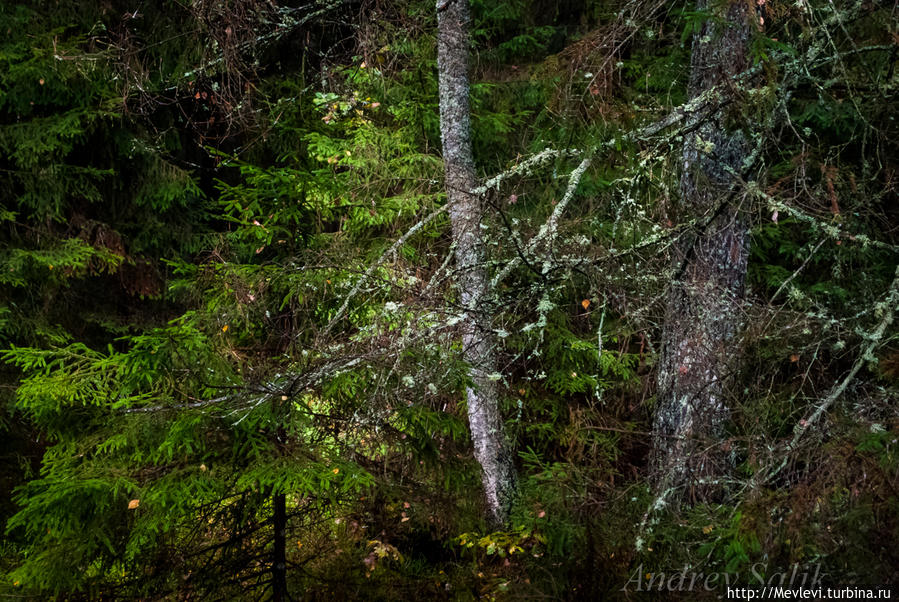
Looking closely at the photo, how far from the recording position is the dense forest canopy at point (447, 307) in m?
3.71

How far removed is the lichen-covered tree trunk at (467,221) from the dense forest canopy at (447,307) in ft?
0.09

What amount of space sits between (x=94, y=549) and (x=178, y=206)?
5323mm

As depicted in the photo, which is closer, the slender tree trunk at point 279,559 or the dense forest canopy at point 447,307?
the dense forest canopy at point 447,307

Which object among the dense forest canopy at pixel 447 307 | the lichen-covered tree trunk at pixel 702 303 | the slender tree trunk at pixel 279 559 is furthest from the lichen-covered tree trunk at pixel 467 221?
the slender tree trunk at pixel 279 559

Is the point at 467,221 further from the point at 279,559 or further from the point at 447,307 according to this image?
the point at 279,559

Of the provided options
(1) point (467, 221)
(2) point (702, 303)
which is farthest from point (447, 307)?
(2) point (702, 303)

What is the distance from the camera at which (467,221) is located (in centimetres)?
568

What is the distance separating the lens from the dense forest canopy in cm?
371

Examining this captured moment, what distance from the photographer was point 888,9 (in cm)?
400

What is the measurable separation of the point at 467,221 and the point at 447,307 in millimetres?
1366

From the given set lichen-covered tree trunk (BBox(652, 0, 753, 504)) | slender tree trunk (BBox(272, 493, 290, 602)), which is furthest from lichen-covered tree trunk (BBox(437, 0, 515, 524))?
slender tree trunk (BBox(272, 493, 290, 602))

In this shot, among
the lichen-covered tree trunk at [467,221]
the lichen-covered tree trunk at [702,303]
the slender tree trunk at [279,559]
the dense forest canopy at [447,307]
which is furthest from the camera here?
the lichen-covered tree trunk at [467,221]

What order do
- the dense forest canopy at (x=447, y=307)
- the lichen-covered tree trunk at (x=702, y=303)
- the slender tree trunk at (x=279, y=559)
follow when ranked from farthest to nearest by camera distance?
the lichen-covered tree trunk at (x=702, y=303) → the slender tree trunk at (x=279, y=559) → the dense forest canopy at (x=447, y=307)

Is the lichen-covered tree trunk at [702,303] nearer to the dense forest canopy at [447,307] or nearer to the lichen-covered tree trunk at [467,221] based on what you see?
the dense forest canopy at [447,307]
